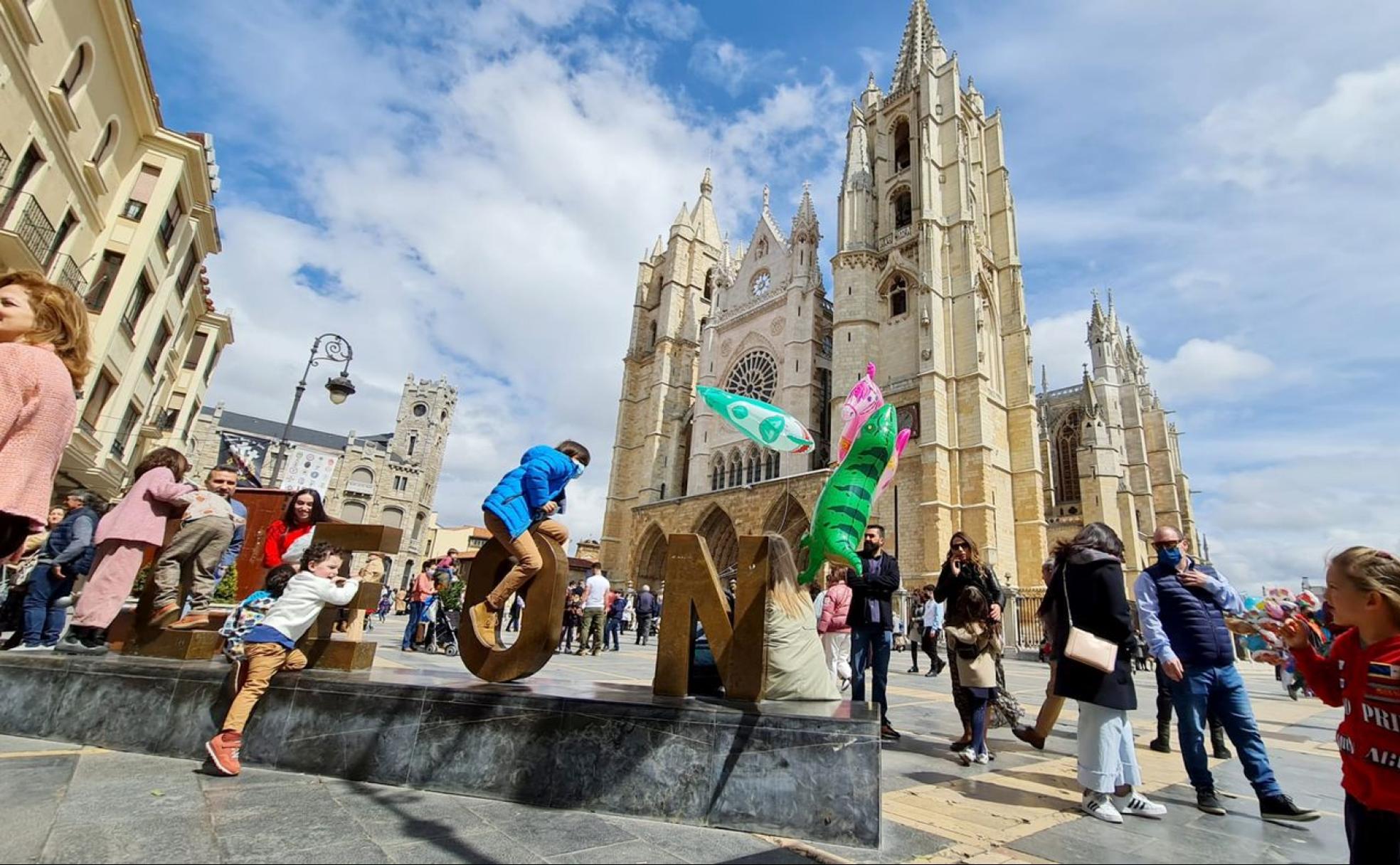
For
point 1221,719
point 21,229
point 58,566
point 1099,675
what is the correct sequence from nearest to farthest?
point 1099,675, point 1221,719, point 58,566, point 21,229

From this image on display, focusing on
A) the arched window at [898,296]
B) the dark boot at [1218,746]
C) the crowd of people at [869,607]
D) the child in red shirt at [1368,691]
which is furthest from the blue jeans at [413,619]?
the arched window at [898,296]

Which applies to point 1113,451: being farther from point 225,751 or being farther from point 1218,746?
point 225,751

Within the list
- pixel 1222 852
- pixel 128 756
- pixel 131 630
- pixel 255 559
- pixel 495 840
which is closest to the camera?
pixel 495 840

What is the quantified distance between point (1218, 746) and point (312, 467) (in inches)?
2070

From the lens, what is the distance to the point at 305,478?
45.3 m

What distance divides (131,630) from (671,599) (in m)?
3.71

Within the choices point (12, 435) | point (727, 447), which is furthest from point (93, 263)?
point (727, 447)

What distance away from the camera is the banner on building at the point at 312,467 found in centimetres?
4525

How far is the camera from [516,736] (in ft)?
9.29

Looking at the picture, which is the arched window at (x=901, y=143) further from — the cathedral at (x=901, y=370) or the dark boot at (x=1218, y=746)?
the dark boot at (x=1218, y=746)

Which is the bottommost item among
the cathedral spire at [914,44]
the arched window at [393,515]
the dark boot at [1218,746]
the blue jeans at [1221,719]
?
the dark boot at [1218,746]

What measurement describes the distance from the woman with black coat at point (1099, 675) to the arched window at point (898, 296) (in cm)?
2315

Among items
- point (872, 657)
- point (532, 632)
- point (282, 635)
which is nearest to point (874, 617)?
point (872, 657)

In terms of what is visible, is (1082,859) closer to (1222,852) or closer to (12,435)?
(1222,852)
